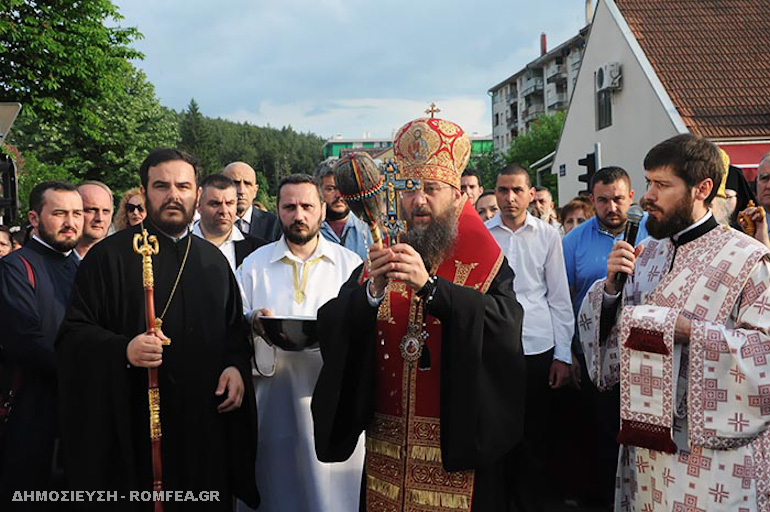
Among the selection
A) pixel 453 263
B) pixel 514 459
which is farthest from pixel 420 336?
pixel 514 459

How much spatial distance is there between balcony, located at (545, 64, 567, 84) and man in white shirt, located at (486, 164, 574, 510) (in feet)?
195

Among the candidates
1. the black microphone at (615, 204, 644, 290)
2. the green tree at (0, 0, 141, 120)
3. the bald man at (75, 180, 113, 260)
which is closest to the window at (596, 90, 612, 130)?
the green tree at (0, 0, 141, 120)

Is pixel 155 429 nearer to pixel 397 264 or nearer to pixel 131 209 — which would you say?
pixel 397 264

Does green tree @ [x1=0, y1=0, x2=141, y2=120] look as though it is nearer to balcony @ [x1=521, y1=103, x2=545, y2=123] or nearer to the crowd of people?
the crowd of people

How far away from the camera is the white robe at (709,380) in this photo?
3092 mm

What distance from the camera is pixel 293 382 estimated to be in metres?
4.65

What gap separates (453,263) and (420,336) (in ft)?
1.28

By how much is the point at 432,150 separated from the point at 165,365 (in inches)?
71.2

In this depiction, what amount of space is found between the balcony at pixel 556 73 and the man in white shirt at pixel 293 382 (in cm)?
6047

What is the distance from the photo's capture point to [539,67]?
68000 millimetres

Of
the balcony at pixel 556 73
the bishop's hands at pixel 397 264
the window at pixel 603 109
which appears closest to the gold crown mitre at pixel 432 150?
the bishop's hands at pixel 397 264

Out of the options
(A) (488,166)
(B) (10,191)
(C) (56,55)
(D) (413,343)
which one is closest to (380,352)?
(D) (413,343)

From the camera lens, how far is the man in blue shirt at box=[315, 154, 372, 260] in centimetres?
649

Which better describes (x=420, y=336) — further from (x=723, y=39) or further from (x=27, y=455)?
(x=723, y=39)
